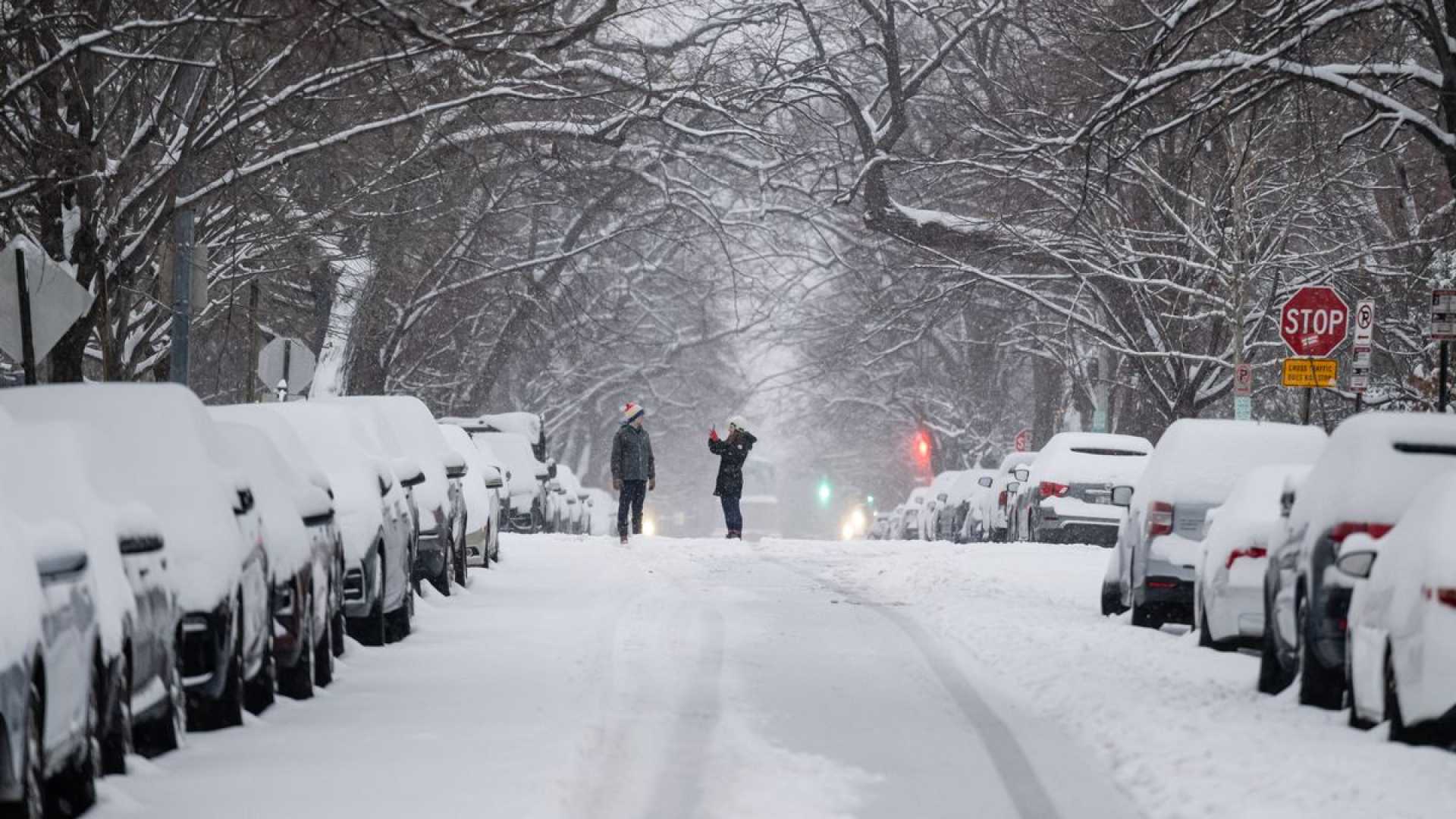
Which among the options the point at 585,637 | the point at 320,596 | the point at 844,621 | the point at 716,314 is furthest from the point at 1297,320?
the point at 716,314

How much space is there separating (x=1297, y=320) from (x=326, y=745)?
1758cm

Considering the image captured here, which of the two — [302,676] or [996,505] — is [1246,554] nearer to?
[302,676]

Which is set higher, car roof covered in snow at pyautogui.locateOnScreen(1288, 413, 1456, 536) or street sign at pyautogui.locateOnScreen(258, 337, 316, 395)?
street sign at pyautogui.locateOnScreen(258, 337, 316, 395)

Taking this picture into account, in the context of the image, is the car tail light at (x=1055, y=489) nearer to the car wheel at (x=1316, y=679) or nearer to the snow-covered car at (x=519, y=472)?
the snow-covered car at (x=519, y=472)

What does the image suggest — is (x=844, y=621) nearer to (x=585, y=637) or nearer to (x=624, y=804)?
(x=585, y=637)

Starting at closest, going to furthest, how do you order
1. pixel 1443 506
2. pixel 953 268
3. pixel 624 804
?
pixel 624 804
pixel 1443 506
pixel 953 268

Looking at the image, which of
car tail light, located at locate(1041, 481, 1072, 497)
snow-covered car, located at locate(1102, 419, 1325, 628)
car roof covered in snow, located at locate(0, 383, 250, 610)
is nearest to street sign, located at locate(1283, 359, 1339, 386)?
car tail light, located at locate(1041, 481, 1072, 497)

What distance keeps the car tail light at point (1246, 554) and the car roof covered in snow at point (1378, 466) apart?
7.02ft

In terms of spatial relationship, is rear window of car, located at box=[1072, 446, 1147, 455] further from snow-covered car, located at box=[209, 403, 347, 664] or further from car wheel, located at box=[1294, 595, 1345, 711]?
car wheel, located at box=[1294, 595, 1345, 711]

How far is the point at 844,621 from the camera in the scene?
17344 millimetres

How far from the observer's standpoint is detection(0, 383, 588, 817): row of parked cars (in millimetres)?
7512

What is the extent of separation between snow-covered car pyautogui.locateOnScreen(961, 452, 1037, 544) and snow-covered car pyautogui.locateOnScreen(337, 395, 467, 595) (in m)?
18.3

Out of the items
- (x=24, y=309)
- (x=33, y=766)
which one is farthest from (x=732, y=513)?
(x=33, y=766)

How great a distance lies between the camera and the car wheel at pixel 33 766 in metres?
6.86
